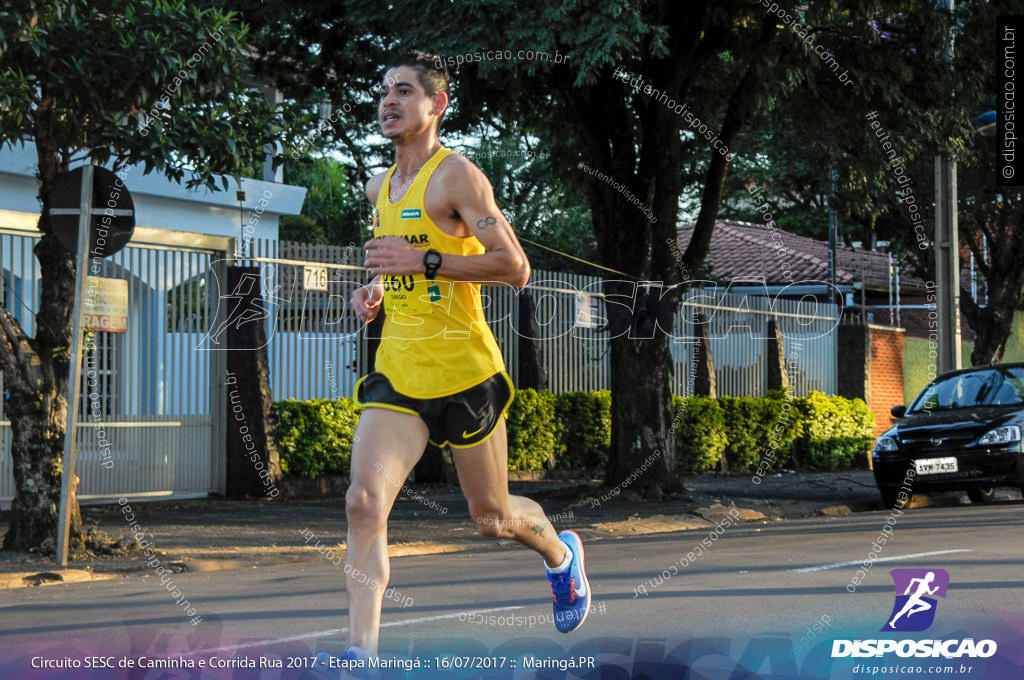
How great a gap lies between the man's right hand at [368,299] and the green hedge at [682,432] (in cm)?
1001

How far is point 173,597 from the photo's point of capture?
834 cm

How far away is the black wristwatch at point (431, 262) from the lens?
5316mm

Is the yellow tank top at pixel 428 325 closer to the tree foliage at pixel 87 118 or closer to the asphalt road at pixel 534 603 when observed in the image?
the asphalt road at pixel 534 603

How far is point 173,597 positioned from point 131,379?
627cm

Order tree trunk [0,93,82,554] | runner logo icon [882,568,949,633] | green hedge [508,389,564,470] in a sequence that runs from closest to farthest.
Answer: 1. runner logo icon [882,568,949,633]
2. tree trunk [0,93,82,554]
3. green hedge [508,389,564,470]

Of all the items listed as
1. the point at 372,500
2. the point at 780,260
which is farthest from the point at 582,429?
the point at 780,260

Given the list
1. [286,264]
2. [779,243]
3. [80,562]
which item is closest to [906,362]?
[779,243]

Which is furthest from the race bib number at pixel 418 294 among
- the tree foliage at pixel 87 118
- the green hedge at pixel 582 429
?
the green hedge at pixel 582 429

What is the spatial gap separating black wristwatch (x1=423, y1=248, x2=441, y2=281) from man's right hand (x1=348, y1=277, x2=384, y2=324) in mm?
347

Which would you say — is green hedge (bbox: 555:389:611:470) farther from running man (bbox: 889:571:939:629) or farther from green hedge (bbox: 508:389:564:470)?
running man (bbox: 889:571:939:629)

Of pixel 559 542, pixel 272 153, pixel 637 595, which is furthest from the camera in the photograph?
pixel 272 153

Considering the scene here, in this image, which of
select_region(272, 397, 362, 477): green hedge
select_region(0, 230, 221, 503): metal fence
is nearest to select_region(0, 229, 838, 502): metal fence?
select_region(0, 230, 221, 503): metal fence

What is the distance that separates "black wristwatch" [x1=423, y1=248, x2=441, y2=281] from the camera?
5.32 m

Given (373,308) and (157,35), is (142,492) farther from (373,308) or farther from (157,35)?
(373,308)
